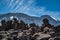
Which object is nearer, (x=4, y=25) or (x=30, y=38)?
(x=30, y=38)

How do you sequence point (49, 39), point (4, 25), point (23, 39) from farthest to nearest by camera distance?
point (4, 25) < point (23, 39) < point (49, 39)

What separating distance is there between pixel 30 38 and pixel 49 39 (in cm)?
1055

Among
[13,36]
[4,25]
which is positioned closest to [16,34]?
[13,36]

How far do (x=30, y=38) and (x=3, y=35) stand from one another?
1168 centimetres

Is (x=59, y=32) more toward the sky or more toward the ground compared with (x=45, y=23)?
more toward the ground

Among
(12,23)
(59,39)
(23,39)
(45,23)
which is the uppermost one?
(12,23)

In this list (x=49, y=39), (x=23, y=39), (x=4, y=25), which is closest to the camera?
(x=49, y=39)

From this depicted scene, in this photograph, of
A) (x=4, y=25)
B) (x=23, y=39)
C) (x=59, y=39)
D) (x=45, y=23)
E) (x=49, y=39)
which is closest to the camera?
(x=59, y=39)

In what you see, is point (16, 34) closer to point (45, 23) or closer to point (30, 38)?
point (30, 38)

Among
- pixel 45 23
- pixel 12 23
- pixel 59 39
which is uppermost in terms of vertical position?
pixel 12 23

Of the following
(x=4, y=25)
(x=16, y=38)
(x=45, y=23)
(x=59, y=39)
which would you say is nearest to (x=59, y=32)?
(x=59, y=39)

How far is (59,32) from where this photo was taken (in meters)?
63.9

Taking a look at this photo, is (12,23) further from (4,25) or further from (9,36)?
(9,36)

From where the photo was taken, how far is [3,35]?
7844 centimetres
